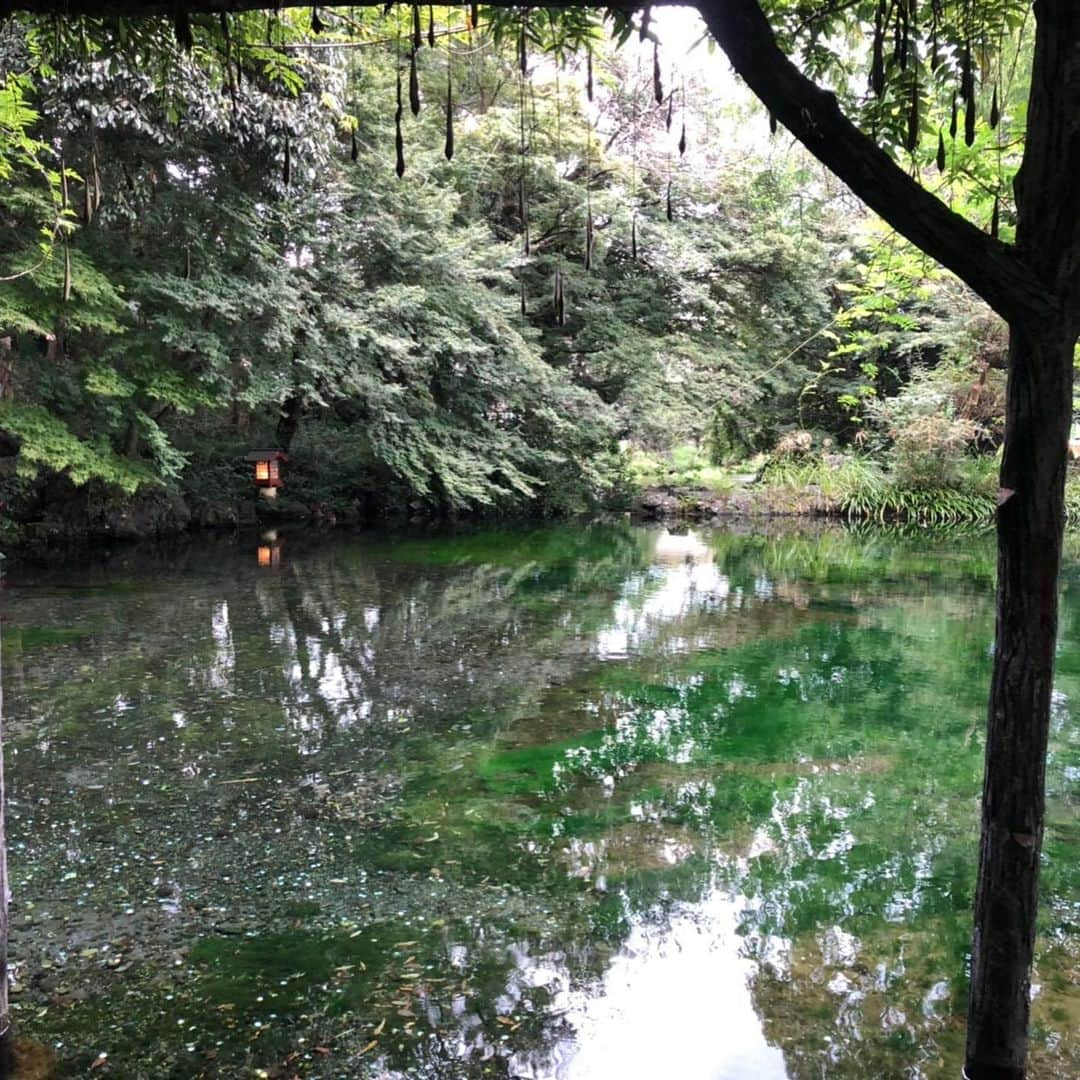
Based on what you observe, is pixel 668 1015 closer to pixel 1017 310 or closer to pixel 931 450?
pixel 1017 310

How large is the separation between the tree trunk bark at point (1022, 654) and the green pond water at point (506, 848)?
79 cm

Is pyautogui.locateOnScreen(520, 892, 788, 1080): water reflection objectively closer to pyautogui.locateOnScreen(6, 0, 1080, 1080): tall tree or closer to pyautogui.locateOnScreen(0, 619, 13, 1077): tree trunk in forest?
pyautogui.locateOnScreen(6, 0, 1080, 1080): tall tree

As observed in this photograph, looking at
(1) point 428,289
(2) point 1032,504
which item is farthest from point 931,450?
(2) point 1032,504

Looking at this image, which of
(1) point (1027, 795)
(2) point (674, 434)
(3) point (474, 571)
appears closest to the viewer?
(1) point (1027, 795)

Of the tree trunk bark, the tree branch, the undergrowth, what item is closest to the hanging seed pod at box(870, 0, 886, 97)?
the tree branch

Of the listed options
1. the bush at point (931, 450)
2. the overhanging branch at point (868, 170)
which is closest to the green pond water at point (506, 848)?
the overhanging branch at point (868, 170)

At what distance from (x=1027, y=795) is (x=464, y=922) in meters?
2.26

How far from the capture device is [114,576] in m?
12.3

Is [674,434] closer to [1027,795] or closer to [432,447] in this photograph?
[432,447]

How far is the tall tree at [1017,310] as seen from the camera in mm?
2186

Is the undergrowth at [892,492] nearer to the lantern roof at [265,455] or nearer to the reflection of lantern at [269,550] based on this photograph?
the reflection of lantern at [269,550]

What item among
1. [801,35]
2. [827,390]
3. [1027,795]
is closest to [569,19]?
[801,35]

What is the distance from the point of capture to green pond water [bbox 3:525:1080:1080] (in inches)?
122

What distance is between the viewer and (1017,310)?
2.20 metres
